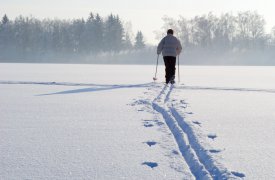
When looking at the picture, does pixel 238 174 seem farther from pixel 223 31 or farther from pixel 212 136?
pixel 223 31

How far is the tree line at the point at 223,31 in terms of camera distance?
7969 cm

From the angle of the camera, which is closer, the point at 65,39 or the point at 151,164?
the point at 151,164

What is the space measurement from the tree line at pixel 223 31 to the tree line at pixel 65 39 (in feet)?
31.7

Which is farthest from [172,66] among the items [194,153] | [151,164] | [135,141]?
[151,164]

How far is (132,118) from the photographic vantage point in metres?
5.92

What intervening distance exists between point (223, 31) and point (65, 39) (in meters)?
32.6

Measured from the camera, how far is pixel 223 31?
83125 mm

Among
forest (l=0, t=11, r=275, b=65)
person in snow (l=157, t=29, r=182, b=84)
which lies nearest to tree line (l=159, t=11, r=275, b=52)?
forest (l=0, t=11, r=275, b=65)

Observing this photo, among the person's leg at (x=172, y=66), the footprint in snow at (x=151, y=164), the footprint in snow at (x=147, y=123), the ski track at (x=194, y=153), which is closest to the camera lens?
the ski track at (x=194, y=153)

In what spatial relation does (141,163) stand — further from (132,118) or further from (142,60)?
(142,60)

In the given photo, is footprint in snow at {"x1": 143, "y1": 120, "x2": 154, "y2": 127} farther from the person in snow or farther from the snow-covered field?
the person in snow

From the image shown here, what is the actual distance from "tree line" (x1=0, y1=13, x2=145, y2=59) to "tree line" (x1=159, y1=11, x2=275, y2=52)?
9.65 metres

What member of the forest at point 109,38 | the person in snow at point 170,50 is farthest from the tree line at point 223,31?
the person in snow at point 170,50

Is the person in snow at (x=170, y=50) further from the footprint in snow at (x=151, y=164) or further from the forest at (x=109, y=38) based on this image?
the forest at (x=109, y=38)
